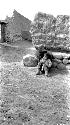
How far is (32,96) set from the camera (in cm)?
948

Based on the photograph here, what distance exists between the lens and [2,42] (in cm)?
2070

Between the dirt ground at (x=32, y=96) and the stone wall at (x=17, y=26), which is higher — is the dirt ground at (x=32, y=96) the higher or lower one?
the lower one

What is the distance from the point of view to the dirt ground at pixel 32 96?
7645 millimetres

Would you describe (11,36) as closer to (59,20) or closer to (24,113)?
(59,20)

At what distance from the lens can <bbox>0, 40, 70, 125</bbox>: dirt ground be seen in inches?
301

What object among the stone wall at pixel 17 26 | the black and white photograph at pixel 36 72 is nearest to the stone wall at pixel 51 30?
the black and white photograph at pixel 36 72

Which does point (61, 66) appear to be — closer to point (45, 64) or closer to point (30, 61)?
point (45, 64)

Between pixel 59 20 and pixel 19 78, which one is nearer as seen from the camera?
pixel 19 78

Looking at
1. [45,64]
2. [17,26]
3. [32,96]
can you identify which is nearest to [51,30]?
[45,64]

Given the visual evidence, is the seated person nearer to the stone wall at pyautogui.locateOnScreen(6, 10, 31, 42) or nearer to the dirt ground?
the dirt ground

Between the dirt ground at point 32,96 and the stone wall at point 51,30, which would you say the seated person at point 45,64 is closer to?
the dirt ground at point 32,96

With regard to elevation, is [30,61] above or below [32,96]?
above

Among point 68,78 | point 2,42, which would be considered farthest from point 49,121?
point 2,42

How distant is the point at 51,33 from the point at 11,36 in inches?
229
